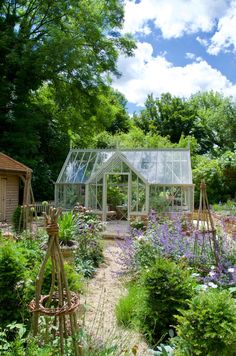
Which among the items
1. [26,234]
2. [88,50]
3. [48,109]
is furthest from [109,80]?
[26,234]

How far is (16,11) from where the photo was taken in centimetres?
2211

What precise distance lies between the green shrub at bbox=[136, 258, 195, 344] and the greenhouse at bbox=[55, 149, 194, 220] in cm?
948

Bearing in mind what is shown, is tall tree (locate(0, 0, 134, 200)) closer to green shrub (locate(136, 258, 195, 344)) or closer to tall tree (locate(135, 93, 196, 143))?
tall tree (locate(135, 93, 196, 143))

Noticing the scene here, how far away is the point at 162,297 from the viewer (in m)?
3.94

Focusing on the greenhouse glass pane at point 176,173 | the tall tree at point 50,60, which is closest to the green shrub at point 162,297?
the greenhouse glass pane at point 176,173

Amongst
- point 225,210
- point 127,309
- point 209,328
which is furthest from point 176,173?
point 209,328

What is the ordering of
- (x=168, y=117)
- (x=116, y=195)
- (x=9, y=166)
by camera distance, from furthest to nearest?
(x=168, y=117), (x=9, y=166), (x=116, y=195)

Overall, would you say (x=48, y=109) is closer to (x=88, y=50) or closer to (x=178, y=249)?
(x=88, y=50)

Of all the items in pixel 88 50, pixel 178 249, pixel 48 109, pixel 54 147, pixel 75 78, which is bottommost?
pixel 178 249

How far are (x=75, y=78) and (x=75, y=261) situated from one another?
53.7ft

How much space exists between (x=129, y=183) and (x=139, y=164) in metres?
1.21

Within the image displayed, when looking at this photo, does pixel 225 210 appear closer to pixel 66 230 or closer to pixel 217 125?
pixel 66 230

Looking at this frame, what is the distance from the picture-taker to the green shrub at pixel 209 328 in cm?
292

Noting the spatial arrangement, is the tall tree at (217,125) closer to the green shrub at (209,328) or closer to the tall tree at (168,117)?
the tall tree at (168,117)
